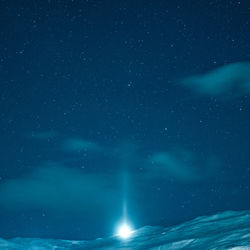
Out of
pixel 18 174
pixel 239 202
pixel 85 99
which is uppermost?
pixel 85 99

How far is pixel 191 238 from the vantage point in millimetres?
8000

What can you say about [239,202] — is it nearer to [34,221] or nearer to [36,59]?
[34,221]

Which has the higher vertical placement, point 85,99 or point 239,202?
point 85,99

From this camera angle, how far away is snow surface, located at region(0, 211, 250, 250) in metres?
6.88

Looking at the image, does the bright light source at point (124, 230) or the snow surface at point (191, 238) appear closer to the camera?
the snow surface at point (191, 238)

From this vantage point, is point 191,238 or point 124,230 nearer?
point 191,238

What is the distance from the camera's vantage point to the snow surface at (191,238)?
688 centimetres

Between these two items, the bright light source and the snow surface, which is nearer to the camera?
the snow surface

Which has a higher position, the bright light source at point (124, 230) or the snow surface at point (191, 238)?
the bright light source at point (124, 230)

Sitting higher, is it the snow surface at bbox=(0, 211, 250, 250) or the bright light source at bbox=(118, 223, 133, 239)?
the bright light source at bbox=(118, 223, 133, 239)

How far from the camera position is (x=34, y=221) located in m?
13.2

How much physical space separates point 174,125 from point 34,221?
759cm

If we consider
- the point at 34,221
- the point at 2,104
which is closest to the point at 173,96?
the point at 2,104

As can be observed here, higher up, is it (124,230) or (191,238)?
(124,230)
